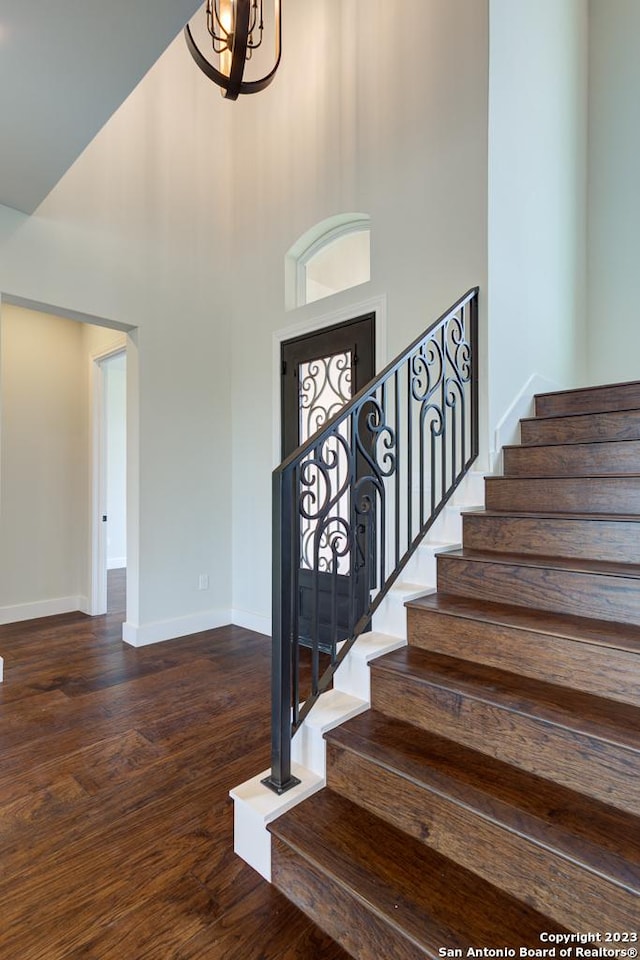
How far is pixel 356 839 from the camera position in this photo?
137 cm

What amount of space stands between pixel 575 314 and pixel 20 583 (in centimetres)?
526

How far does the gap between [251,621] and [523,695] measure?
286cm

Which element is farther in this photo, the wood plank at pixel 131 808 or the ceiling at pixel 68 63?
the ceiling at pixel 68 63

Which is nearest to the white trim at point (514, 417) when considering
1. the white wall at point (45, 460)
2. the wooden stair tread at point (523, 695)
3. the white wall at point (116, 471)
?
the wooden stair tread at point (523, 695)

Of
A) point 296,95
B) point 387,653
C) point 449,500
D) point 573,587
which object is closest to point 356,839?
point 387,653

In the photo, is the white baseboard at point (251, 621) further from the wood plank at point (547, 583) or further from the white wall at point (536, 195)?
the white wall at point (536, 195)

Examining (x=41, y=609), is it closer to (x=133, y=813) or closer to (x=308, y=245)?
(x=133, y=813)

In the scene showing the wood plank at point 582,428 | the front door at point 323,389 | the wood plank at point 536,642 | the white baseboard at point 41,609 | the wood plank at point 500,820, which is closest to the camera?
the wood plank at point 500,820

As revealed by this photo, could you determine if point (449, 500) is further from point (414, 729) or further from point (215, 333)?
point (215, 333)

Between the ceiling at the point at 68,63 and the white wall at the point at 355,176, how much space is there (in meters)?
1.64

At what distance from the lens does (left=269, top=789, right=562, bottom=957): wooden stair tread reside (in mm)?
1074

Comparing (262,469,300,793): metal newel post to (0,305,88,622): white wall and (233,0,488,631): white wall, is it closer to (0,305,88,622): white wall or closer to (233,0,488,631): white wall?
(233,0,488,631): white wall

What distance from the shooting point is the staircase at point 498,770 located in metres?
1.09

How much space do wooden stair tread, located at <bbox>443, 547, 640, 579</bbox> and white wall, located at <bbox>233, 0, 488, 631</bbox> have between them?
1501 millimetres
